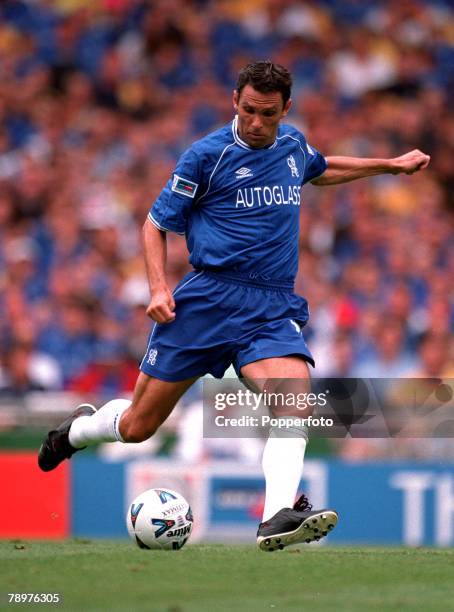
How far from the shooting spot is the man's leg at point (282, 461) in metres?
5.92

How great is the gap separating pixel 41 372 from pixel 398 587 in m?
8.16

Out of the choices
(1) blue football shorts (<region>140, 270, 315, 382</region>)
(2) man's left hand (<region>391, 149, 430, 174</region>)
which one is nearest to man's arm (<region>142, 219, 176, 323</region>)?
(1) blue football shorts (<region>140, 270, 315, 382</region>)

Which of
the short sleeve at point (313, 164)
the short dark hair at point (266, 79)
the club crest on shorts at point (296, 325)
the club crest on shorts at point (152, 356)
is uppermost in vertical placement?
the short dark hair at point (266, 79)

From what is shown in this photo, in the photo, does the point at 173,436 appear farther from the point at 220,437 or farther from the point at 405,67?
the point at 405,67

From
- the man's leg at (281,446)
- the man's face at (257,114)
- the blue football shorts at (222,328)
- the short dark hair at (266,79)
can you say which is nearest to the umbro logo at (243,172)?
the man's face at (257,114)

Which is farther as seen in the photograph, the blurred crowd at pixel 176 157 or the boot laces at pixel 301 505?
the blurred crowd at pixel 176 157

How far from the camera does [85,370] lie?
514 inches

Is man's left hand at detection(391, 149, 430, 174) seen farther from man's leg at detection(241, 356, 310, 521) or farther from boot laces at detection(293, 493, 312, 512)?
boot laces at detection(293, 493, 312, 512)

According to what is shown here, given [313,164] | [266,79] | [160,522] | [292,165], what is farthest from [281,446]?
[266,79]

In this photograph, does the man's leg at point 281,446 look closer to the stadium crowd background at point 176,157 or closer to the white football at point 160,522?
the white football at point 160,522

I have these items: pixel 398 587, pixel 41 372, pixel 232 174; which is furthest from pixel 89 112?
pixel 398 587

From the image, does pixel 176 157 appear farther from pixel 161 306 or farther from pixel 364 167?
pixel 161 306

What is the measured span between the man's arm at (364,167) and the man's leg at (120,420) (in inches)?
56.1

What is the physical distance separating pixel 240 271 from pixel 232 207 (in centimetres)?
32
